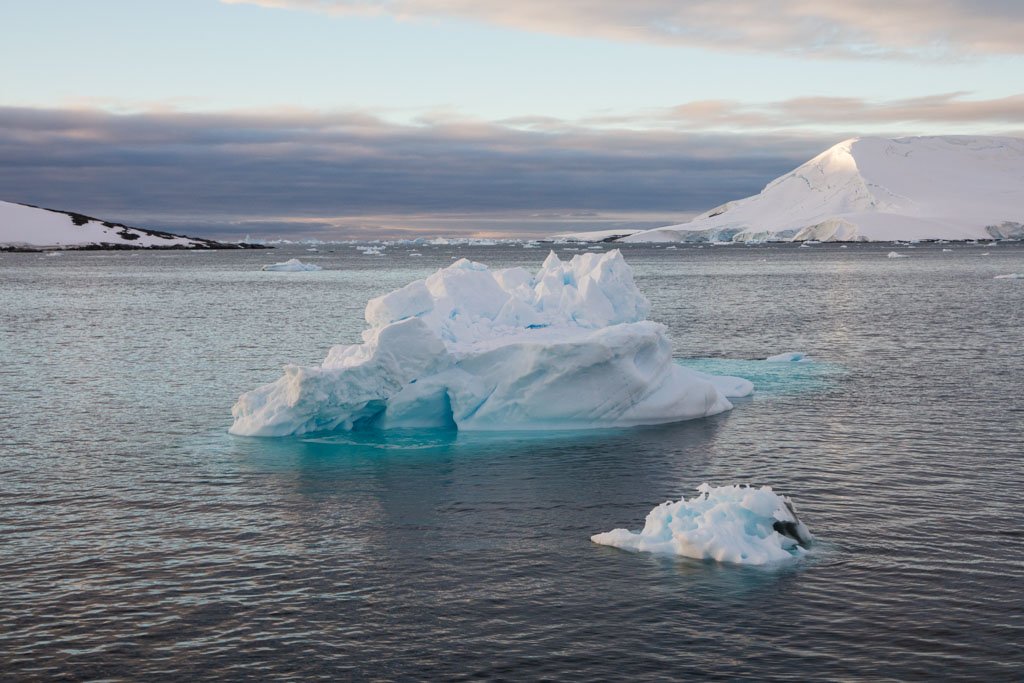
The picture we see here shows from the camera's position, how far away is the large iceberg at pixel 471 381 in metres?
25.2

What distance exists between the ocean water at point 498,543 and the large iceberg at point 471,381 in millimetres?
830

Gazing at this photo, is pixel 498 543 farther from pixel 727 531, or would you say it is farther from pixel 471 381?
pixel 471 381

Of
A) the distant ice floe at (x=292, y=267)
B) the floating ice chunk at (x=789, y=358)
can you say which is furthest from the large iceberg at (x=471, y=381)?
the distant ice floe at (x=292, y=267)

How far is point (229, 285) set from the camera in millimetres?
107125

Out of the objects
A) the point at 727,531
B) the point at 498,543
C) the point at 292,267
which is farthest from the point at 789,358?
the point at 292,267

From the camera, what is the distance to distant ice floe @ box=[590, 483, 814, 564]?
51.0 ft

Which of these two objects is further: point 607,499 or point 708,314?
point 708,314

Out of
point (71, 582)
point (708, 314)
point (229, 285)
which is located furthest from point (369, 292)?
point (71, 582)

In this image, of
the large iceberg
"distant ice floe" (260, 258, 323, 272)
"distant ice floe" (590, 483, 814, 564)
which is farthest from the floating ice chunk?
"distant ice floe" (260, 258, 323, 272)

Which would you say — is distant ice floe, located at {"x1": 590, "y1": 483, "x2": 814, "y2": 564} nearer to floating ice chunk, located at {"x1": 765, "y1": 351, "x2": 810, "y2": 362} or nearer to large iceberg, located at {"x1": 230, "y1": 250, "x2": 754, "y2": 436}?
large iceberg, located at {"x1": 230, "y1": 250, "x2": 754, "y2": 436}

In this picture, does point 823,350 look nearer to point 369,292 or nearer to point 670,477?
point 670,477

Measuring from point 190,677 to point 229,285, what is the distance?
3929 inches

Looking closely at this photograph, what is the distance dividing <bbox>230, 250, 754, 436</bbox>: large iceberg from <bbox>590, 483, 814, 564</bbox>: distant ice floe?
9614 mm

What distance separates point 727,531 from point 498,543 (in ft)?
12.6
